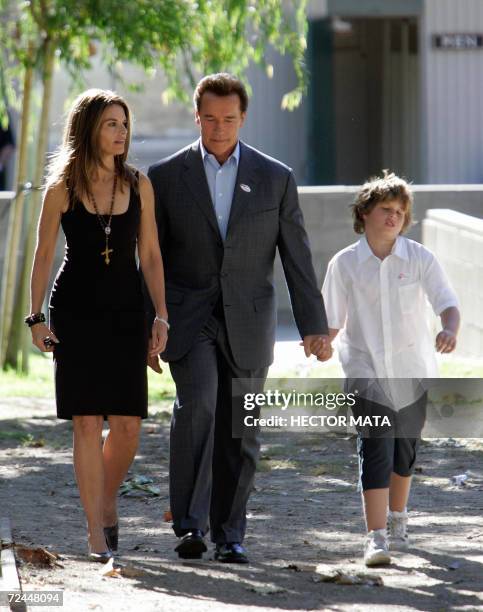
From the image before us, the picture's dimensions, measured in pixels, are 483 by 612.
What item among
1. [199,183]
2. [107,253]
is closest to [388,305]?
[199,183]

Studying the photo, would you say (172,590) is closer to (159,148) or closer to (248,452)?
(248,452)

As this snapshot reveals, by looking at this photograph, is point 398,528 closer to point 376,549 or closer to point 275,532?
point 376,549

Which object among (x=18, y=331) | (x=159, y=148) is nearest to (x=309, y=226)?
(x=18, y=331)

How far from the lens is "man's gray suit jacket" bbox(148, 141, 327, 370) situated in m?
5.97

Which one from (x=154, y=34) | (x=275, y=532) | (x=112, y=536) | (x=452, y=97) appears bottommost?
(x=275, y=532)

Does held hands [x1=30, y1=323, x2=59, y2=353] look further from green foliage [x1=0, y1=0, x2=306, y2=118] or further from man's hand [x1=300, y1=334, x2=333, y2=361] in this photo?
green foliage [x1=0, y1=0, x2=306, y2=118]

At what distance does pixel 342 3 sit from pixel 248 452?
13148 millimetres

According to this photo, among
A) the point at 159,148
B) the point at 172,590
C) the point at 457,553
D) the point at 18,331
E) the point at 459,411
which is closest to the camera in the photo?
the point at 172,590

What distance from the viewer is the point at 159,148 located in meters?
28.7

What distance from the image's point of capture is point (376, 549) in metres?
5.88

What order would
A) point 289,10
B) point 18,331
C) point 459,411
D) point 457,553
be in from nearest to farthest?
point 457,553 < point 459,411 < point 18,331 < point 289,10

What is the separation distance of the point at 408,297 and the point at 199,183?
0.96 meters

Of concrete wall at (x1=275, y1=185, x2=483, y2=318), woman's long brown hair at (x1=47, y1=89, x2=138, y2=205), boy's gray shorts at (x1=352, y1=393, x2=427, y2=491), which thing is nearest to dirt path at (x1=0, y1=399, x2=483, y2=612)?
boy's gray shorts at (x1=352, y1=393, x2=427, y2=491)
